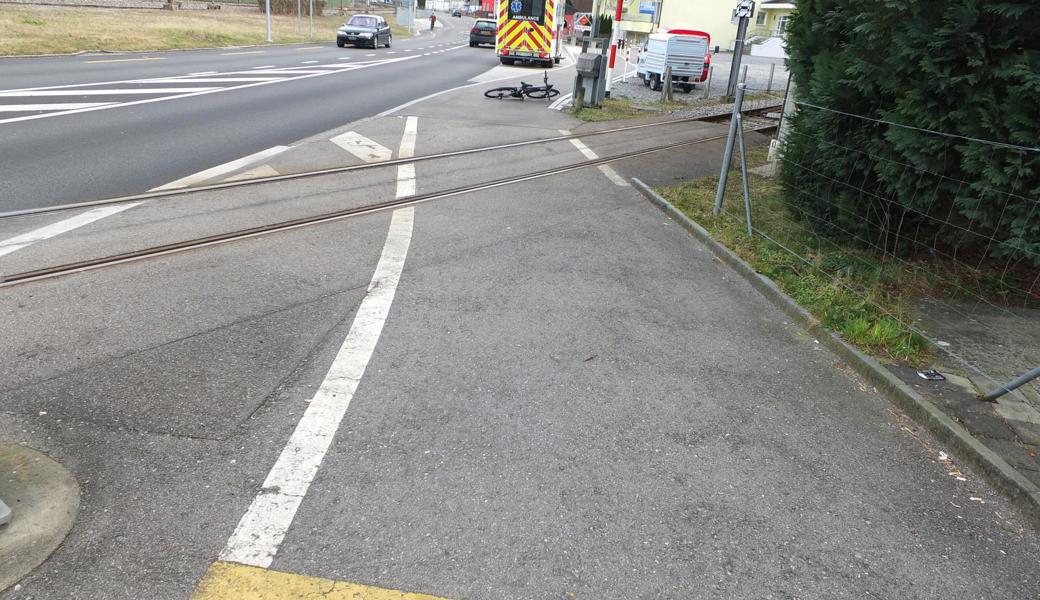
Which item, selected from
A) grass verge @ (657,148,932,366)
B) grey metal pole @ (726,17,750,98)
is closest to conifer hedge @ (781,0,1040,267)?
grass verge @ (657,148,932,366)

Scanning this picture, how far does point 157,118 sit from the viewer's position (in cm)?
1285

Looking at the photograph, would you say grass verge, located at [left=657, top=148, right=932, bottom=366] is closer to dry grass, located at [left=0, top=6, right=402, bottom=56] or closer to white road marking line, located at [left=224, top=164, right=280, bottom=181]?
white road marking line, located at [left=224, top=164, right=280, bottom=181]

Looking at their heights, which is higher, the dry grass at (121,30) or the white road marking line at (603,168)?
the dry grass at (121,30)

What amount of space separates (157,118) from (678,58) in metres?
16.5

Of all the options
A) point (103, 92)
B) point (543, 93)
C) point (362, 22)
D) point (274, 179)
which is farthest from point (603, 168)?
point (362, 22)

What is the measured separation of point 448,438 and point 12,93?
594 inches

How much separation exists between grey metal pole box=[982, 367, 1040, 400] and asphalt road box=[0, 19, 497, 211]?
8.22 m

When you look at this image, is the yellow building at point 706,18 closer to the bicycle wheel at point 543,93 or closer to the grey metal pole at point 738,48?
the grey metal pole at point 738,48

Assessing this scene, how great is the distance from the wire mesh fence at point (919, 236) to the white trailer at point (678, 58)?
54.4 feet

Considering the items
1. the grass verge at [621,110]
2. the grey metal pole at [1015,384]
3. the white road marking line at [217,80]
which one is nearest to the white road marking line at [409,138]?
the grass verge at [621,110]

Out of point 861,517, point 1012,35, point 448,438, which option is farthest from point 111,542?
point 1012,35

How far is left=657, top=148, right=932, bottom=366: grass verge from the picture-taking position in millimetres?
5227

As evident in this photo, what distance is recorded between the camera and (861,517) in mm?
3336

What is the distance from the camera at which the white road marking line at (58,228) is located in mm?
6086
